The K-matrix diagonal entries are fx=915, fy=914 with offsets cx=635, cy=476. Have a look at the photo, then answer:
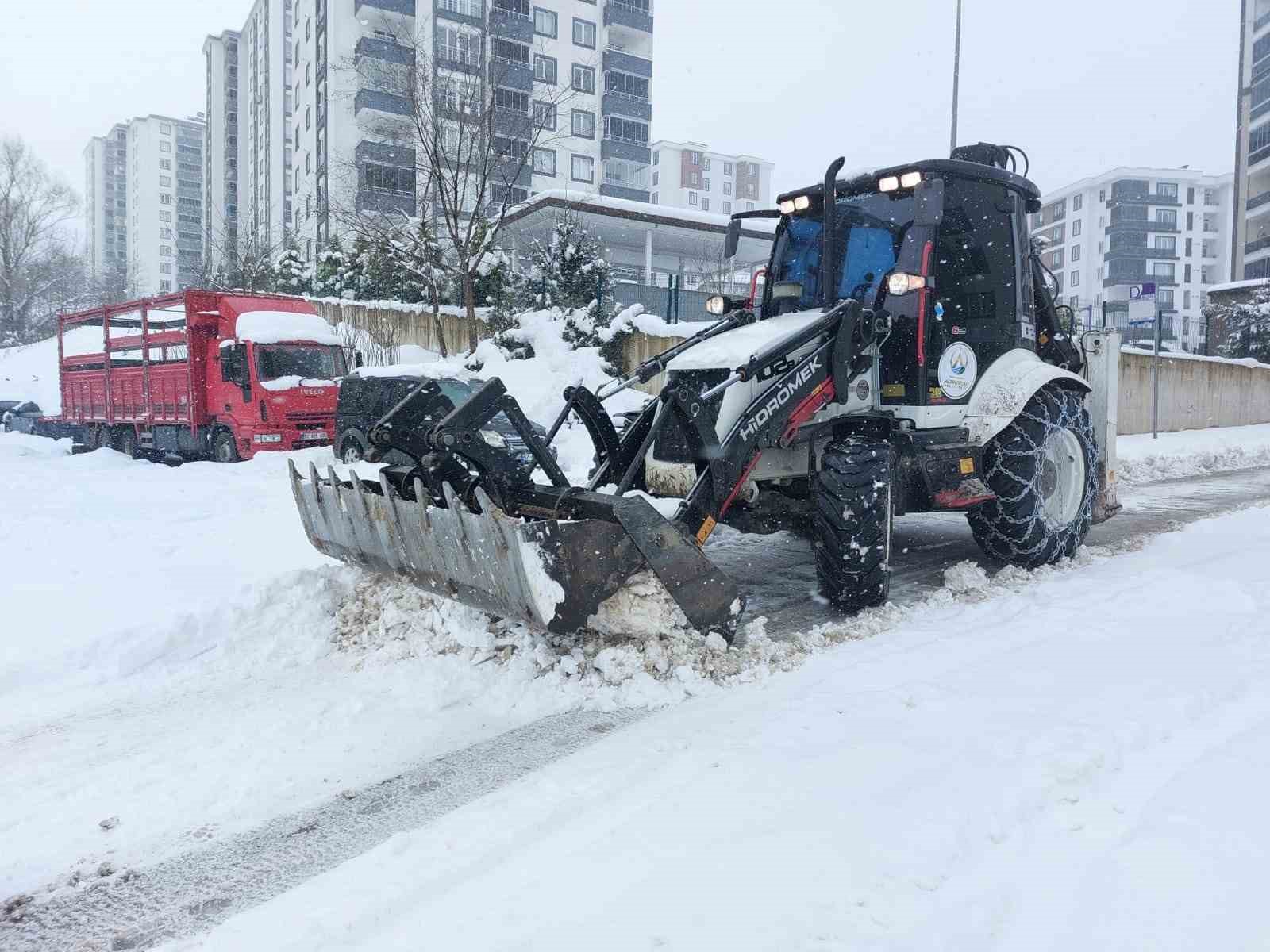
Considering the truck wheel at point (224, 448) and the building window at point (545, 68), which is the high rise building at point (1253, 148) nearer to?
the building window at point (545, 68)

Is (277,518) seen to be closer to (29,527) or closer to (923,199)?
(29,527)

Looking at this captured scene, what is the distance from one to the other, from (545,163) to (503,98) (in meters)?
19.5

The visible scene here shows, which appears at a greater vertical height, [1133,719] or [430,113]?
[430,113]

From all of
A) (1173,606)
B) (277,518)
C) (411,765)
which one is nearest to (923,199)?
(1173,606)

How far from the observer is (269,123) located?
5569 centimetres

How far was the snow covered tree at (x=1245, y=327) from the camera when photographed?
92.1 ft

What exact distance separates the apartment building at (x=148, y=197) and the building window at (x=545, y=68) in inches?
2012

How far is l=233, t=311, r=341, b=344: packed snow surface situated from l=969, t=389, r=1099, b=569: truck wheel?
1165 cm

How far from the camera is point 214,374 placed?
596 inches

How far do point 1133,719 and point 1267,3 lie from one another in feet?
202

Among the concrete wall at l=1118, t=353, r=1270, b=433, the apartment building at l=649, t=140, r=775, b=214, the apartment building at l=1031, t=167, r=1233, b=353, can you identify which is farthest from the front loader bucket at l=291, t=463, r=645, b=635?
the apartment building at l=649, t=140, r=775, b=214

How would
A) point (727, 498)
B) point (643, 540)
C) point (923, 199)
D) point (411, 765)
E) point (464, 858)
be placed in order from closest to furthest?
point (464, 858) → point (411, 765) → point (643, 540) → point (727, 498) → point (923, 199)

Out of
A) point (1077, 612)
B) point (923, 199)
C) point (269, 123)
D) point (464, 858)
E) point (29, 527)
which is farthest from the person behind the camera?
point (269, 123)

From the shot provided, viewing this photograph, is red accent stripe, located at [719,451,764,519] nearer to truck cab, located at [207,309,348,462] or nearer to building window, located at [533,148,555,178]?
truck cab, located at [207,309,348,462]
